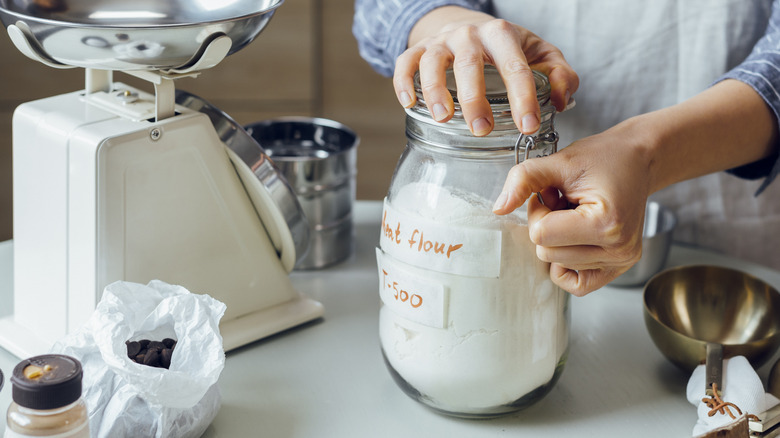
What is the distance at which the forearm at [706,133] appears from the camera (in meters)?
0.70

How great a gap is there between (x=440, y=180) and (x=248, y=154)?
0.21 meters

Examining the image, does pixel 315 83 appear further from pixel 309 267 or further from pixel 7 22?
pixel 7 22

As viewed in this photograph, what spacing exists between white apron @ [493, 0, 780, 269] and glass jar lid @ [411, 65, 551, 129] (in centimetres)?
45

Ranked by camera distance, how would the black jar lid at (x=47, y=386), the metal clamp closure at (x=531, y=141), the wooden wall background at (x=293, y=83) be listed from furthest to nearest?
the wooden wall background at (x=293, y=83), the metal clamp closure at (x=531, y=141), the black jar lid at (x=47, y=386)

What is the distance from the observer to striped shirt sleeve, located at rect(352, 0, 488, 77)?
973 mm

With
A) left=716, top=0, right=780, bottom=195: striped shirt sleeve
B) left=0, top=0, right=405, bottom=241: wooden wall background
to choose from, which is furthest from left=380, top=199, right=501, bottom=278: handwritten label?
left=0, top=0, right=405, bottom=241: wooden wall background

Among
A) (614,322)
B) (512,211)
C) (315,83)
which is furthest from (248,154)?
(315,83)

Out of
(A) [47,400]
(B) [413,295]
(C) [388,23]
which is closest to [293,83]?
(C) [388,23]

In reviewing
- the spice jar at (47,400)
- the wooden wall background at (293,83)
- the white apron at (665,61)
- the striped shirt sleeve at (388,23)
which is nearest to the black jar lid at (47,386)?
the spice jar at (47,400)

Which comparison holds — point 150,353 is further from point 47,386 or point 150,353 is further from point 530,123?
point 530,123

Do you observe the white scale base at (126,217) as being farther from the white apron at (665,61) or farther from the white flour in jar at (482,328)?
the white apron at (665,61)

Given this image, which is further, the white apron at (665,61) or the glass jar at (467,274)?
the white apron at (665,61)

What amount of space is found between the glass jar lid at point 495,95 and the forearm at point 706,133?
9 cm

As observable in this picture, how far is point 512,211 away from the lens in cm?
61
